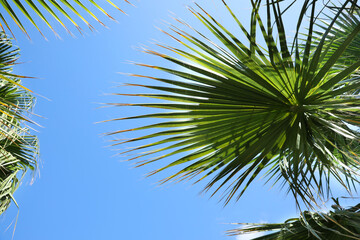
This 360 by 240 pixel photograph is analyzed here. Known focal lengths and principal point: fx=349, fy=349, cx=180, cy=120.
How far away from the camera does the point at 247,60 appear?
1664 mm

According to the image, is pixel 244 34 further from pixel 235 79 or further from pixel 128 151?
pixel 128 151

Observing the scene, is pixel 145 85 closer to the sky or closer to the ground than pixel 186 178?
closer to the sky

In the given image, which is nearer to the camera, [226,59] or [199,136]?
[226,59]

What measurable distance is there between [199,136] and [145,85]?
1.31 feet

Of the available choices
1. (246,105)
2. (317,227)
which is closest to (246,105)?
(246,105)

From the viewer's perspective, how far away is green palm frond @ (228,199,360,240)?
1.96 metres

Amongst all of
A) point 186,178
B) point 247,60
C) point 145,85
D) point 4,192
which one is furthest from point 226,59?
point 4,192

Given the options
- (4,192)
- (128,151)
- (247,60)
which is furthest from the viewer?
(4,192)

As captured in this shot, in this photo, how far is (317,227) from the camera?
7.05ft

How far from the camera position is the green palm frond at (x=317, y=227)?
77.3 inches

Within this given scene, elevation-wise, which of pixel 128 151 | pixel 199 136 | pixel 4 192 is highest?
pixel 199 136

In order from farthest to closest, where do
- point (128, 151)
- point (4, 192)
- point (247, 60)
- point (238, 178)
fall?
point (4, 192) → point (238, 178) → point (128, 151) → point (247, 60)

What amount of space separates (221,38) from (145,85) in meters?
0.44

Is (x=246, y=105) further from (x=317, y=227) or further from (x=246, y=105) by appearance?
(x=317, y=227)
